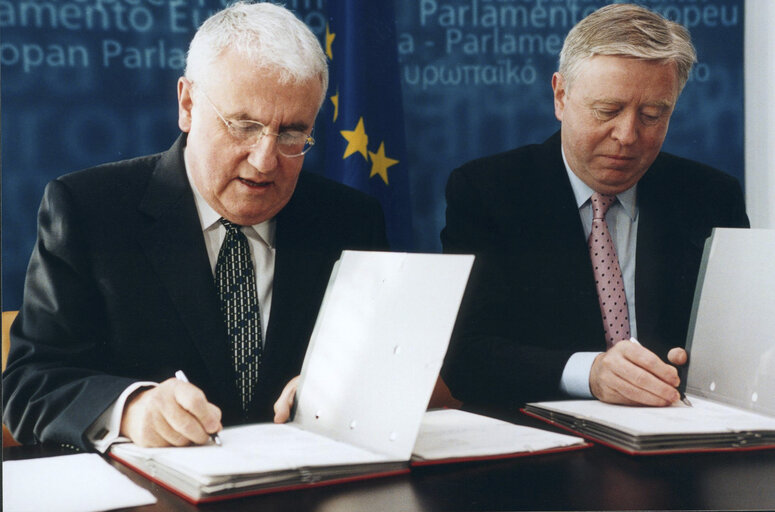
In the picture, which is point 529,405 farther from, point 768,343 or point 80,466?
point 80,466

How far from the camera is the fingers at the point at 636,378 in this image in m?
1.28

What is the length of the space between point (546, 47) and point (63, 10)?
5.19ft

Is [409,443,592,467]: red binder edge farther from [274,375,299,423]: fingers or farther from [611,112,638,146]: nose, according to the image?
[611,112,638,146]: nose

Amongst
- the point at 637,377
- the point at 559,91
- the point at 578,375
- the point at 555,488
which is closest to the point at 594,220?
the point at 559,91

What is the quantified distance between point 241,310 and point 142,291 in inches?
7.1

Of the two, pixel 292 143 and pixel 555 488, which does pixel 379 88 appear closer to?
pixel 292 143

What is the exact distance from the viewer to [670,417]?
1.18 meters

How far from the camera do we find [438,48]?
8.94 ft

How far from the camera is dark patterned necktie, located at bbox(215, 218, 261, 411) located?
1.48m

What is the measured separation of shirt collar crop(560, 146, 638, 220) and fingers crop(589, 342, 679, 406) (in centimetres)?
60

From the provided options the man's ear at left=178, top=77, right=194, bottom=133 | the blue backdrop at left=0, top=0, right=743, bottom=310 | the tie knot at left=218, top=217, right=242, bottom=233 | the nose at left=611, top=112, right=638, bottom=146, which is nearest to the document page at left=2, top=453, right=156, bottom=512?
the tie knot at left=218, top=217, right=242, bottom=233

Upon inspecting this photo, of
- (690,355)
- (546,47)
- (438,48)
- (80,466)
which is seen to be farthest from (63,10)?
(690,355)

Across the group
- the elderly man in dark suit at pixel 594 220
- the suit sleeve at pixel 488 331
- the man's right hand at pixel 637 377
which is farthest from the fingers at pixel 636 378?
the elderly man in dark suit at pixel 594 220

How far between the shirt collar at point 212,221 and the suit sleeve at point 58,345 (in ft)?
0.69
